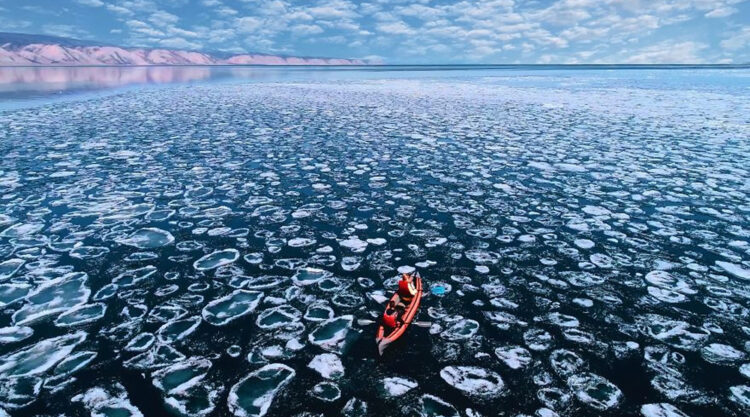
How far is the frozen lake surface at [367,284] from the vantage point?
8.96 feet

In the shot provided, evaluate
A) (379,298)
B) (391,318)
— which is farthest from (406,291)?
(379,298)

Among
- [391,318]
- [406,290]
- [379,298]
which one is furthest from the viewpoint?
[379,298]

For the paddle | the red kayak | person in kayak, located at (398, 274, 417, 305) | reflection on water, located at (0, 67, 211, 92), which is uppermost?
reflection on water, located at (0, 67, 211, 92)

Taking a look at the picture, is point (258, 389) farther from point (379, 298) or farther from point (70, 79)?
point (70, 79)

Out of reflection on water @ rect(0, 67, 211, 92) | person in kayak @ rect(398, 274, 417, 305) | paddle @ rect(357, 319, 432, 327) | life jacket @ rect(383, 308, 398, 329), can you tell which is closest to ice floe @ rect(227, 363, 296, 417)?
paddle @ rect(357, 319, 432, 327)

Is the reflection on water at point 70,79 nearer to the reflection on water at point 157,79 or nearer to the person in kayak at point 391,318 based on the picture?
the reflection on water at point 157,79

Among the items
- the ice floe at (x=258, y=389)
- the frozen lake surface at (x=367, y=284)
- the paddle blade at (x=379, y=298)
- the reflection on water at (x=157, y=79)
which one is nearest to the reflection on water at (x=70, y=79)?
the reflection on water at (x=157, y=79)

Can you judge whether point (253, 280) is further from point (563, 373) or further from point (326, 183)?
point (326, 183)

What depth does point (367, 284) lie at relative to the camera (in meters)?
4.02

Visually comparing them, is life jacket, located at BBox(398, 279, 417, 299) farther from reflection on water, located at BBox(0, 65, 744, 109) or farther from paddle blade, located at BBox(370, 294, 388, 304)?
reflection on water, located at BBox(0, 65, 744, 109)

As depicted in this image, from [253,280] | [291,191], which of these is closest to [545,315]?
[253,280]

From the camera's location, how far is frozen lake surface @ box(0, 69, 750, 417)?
8.96 ft

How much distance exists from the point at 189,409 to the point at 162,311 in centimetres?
126

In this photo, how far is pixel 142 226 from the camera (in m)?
5.34
